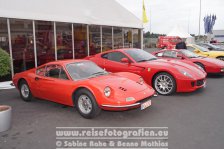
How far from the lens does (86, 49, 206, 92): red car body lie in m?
6.06

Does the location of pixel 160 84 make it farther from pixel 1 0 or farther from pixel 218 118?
pixel 1 0

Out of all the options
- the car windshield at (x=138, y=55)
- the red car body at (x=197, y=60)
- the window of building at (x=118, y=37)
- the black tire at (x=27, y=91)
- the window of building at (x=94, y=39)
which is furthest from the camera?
the window of building at (x=118, y=37)

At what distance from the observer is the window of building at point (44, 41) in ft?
33.7

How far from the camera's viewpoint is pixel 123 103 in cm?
417

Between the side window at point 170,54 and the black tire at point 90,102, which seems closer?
the black tire at point 90,102

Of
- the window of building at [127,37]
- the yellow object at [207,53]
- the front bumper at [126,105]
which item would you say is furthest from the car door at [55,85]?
the window of building at [127,37]

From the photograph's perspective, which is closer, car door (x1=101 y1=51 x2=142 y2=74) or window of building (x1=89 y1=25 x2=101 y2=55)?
car door (x1=101 y1=51 x2=142 y2=74)

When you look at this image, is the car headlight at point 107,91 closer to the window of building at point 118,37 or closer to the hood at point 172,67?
the hood at point 172,67

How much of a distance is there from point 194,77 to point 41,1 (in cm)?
770

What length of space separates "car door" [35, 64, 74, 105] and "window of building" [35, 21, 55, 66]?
5230mm

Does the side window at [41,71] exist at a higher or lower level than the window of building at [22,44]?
lower

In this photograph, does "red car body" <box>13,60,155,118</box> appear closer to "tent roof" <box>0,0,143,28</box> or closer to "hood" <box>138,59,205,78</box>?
"hood" <box>138,59,205,78</box>

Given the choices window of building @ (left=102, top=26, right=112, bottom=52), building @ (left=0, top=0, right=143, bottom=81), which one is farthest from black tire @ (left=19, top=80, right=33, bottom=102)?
window of building @ (left=102, top=26, right=112, bottom=52)

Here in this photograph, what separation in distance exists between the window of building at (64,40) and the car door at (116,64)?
431 centimetres
